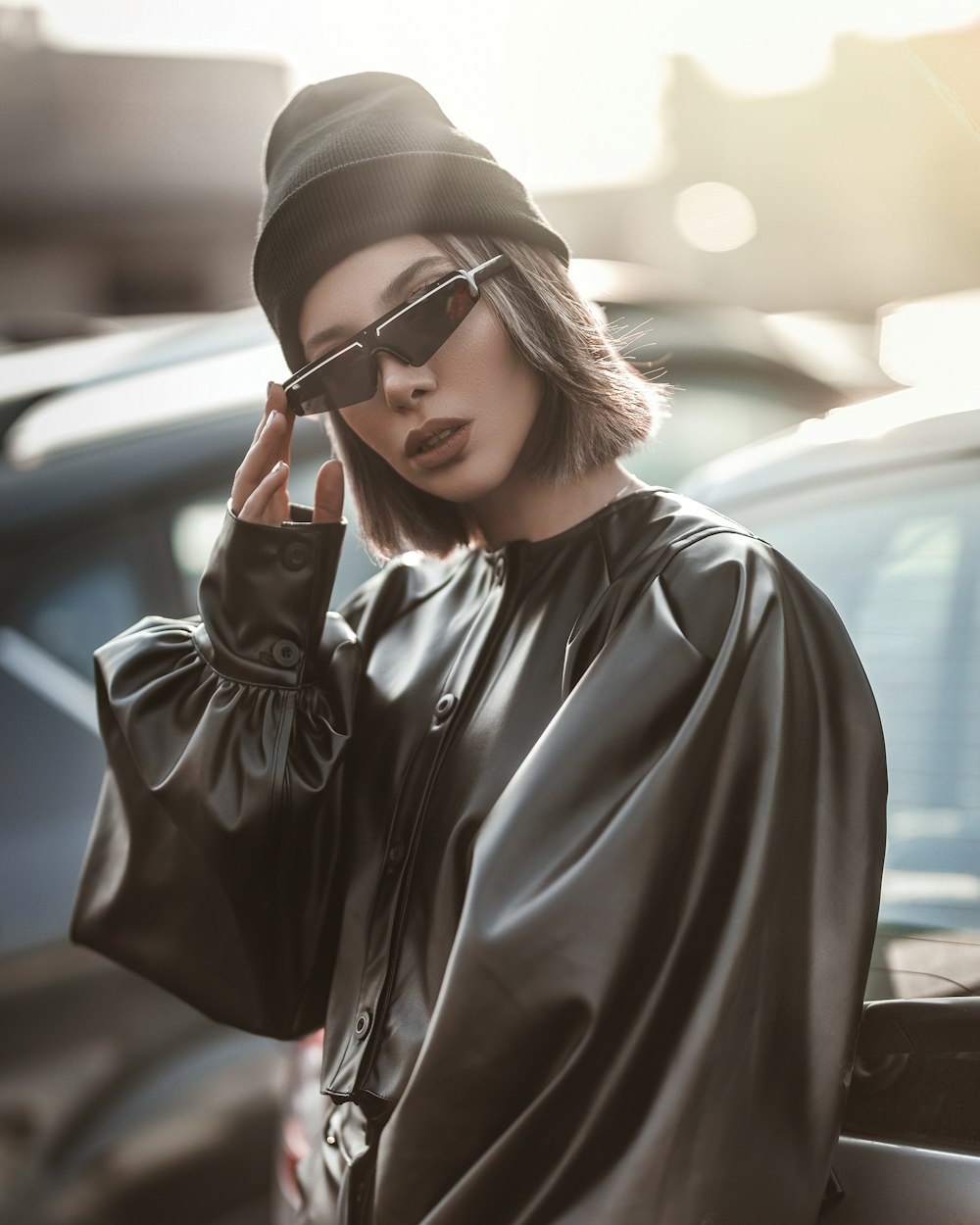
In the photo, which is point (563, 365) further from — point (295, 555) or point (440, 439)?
point (295, 555)

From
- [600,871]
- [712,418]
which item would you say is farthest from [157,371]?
[600,871]

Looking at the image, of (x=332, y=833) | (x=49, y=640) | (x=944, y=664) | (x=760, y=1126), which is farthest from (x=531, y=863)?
(x=49, y=640)

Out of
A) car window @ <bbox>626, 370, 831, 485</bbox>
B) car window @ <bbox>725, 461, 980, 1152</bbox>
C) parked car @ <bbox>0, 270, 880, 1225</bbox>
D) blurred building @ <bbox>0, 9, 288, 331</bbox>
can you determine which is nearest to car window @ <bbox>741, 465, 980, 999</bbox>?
car window @ <bbox>725, 461, 980, 1152</bbox>

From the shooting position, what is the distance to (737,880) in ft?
3.76

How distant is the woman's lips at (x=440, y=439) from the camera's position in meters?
1.48

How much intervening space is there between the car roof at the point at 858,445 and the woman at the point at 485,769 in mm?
509

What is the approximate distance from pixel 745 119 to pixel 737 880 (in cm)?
2474

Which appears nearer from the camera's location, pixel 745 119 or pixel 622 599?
pixel 622 599

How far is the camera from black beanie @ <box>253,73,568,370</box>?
146 centimetres

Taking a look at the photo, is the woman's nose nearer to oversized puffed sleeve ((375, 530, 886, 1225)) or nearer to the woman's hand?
the woman's hand

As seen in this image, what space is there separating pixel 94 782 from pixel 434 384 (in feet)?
3.61

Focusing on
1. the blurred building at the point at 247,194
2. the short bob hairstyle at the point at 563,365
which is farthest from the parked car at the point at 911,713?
the blurred building at the point at 247,194

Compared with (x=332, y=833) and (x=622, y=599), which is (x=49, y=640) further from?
(x=622, y=599)

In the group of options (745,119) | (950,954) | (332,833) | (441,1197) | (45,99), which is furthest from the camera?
(745,119)
